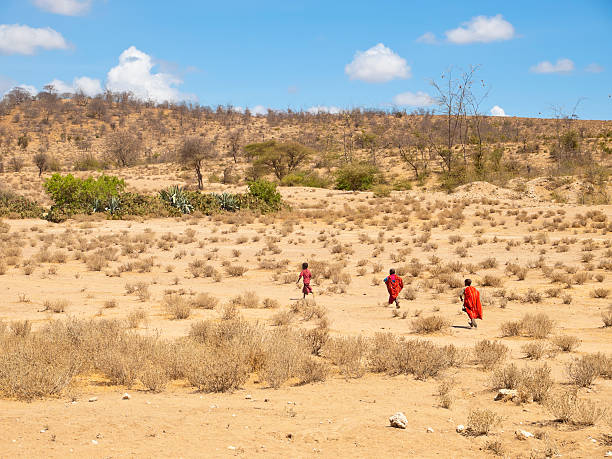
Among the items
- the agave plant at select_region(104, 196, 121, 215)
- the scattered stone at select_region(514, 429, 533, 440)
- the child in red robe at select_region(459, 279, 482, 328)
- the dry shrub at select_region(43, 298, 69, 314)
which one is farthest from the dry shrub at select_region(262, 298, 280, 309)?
the agave plant at select_region(104, 196, 121, 215)

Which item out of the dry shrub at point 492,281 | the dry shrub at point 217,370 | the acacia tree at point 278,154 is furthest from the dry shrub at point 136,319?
the acacia tree at point 278,154

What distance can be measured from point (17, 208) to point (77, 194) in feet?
13.1

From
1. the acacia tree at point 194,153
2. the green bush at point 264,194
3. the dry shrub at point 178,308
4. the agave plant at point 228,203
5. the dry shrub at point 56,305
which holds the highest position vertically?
the acacia tree at point 194,153

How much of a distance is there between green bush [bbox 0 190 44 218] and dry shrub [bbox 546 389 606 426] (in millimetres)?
32628

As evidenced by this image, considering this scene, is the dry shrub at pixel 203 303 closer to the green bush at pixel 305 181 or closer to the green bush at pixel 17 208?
the green bush at pixel 17 208

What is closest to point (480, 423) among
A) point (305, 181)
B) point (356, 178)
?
point (356, 178)

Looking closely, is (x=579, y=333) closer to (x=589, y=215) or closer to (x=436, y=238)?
(x=436, y=238)

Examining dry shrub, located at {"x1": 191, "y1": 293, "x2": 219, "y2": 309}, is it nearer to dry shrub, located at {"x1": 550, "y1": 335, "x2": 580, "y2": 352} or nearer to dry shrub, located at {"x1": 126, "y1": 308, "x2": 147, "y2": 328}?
dry shrub, located at {"x1": 126, "y1": 308, "x2": 147, "y2": 328}

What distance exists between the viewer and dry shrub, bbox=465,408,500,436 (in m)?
5.92

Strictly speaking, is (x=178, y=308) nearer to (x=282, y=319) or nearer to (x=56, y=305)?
(x=282, y=319)

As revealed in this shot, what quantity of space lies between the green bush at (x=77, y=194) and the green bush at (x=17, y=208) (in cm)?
141

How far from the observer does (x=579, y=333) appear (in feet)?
37.0

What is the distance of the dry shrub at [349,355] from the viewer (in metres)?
8.35

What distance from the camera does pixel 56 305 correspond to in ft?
43.2
